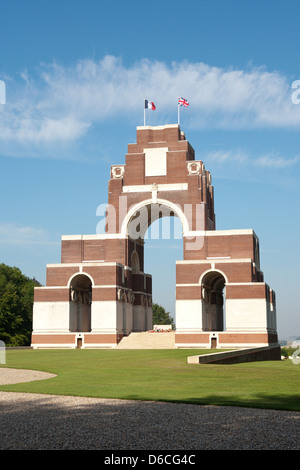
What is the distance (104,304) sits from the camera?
53.7 m

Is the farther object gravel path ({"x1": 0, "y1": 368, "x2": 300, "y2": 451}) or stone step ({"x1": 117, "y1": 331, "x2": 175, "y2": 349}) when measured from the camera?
stone step ({"x1": 117, "y1": 331, "x2": 175, "y2": 349})

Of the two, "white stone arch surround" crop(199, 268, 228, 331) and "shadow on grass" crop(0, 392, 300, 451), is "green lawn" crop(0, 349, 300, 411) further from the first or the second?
"white stone arch surround" crop(199, 268, 228, 331)

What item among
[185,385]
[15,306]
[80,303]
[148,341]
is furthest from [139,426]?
[15,306]

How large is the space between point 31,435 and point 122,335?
1776 inches

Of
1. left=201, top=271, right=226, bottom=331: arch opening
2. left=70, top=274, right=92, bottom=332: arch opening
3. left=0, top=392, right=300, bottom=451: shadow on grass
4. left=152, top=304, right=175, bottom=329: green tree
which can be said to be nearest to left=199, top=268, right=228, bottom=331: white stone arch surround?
left=201, top=271, right=226, bottom=331: arch opening

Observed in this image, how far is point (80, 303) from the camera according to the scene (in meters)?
57.5

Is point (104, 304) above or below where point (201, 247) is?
below

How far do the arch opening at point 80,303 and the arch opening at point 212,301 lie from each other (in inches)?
483

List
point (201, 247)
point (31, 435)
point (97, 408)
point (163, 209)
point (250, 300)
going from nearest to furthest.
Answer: point (31, 435) → point (97, 408) → point (250, 300) → point (201, 247) → point (163, 209)

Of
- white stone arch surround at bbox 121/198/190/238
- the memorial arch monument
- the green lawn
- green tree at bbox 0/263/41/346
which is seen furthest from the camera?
green tree at bbox 0/263/41/346

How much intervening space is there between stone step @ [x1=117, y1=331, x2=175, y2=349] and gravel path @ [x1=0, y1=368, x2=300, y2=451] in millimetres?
37703

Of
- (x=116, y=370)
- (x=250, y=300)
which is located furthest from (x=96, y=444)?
(x=250, y=300)

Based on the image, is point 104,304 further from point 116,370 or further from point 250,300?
point 116,370

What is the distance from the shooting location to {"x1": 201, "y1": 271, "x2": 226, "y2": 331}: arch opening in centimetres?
5316
